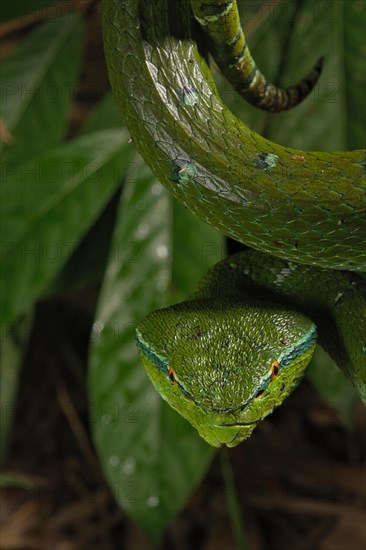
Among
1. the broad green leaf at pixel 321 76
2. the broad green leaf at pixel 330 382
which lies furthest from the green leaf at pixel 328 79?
the broad green leaf at pixel 330 382

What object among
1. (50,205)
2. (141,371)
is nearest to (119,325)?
(141,371)

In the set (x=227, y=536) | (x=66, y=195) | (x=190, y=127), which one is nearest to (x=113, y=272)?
(x=66, y=195)

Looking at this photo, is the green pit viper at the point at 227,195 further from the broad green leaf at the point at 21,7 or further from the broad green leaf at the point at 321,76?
the broad green leaf at the point at 21,7

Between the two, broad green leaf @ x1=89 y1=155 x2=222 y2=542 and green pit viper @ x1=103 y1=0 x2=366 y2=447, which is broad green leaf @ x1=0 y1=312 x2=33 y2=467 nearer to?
broad green leaf @ x1=89 y1=155 x2=222 y2=542

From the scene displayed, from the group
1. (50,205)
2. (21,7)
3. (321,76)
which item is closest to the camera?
(321,76)

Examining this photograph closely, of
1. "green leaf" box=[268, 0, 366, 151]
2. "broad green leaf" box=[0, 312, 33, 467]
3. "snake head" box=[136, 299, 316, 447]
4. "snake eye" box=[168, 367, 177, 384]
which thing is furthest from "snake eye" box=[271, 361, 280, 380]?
"broad green leaf" box=[0, 312, 33, 467]

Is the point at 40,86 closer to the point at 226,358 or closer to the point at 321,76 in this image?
the point at 321,76

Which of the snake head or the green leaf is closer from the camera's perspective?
the snake head
